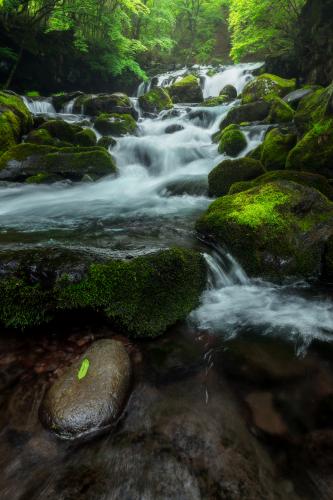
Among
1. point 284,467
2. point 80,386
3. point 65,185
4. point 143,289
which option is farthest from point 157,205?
point 284,467

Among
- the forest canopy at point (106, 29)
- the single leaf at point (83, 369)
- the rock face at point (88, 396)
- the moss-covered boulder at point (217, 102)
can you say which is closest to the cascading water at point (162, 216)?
the rock face at point (88, 396)

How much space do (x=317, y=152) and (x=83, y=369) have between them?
6.23 meters

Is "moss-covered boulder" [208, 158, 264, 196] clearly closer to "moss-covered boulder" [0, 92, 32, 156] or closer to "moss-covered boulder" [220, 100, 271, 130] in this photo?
"moss-covered boulder" [220, 100, 271, 130]

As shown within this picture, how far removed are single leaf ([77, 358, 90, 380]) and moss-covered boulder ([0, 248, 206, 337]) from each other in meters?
0.63

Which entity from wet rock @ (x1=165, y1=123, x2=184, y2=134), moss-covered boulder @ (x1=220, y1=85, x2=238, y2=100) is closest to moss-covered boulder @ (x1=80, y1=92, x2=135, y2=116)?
wet rock @ (x1=165, y1=123, x2=184, y2=134)

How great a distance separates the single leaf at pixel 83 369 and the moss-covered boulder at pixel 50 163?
7.47 meters

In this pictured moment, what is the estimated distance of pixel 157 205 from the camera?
26.3 feet

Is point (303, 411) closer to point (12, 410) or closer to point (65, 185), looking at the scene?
point (12, 410)

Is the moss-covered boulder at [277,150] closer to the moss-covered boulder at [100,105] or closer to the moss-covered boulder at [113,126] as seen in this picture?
the moss-covered boulder at [113,126]

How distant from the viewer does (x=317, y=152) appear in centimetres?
643

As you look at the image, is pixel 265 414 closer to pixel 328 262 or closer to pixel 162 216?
pixel 328 262

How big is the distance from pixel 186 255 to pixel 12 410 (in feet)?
8.12

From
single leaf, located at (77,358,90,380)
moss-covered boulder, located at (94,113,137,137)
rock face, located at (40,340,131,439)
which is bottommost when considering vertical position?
rock face, located at (40,340,131,439)

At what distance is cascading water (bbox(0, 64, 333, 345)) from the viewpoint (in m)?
3.91
